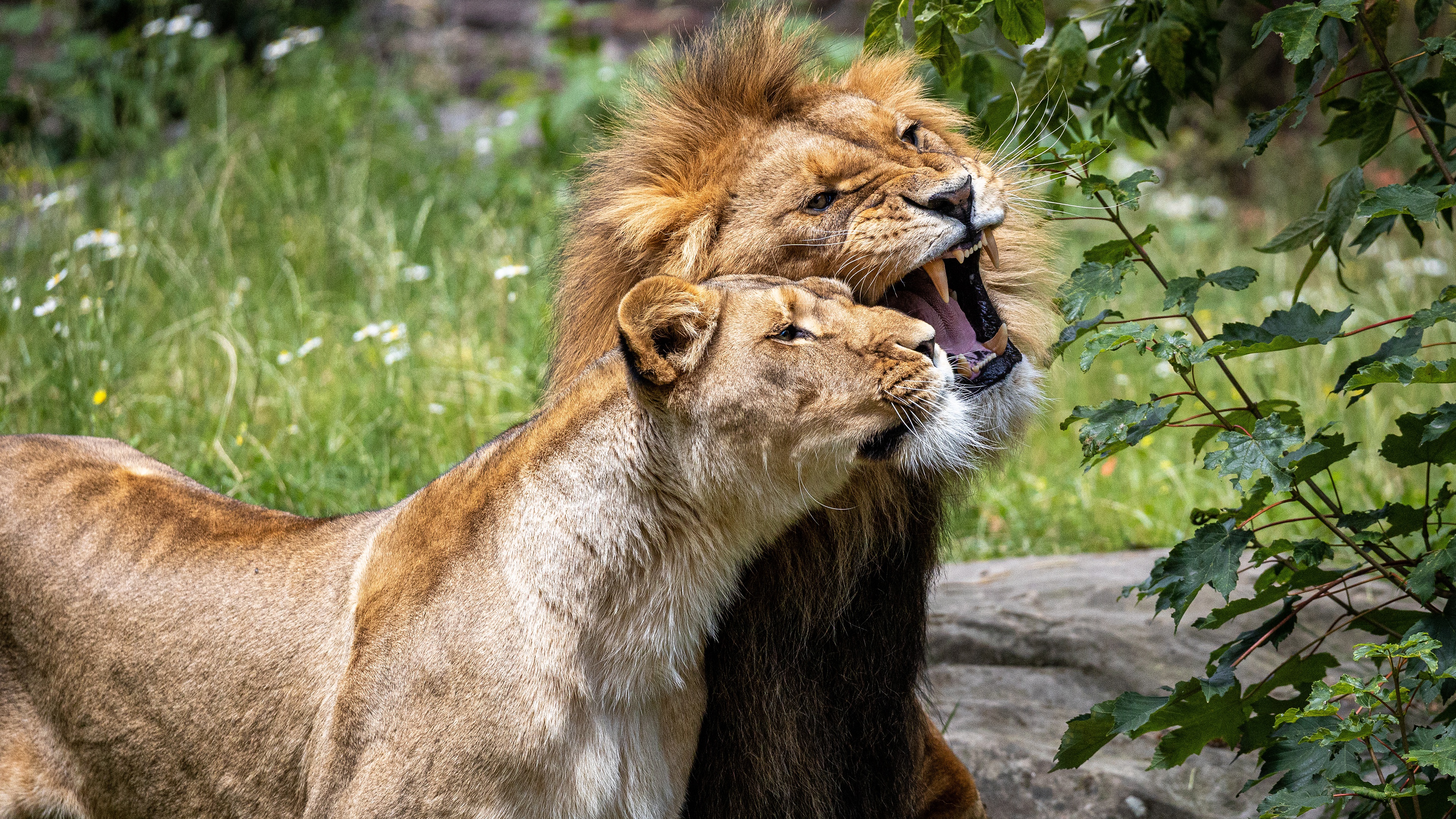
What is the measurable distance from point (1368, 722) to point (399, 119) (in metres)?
7.78

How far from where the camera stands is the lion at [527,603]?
92.6 inches

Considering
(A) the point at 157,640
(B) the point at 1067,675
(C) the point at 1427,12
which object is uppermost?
(C) the point at 1427,12

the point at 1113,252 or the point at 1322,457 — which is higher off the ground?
the point at 1113,252

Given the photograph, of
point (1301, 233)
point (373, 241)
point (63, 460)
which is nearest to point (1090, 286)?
point (1301, 233)

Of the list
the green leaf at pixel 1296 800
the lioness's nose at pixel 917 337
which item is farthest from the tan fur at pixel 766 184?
the green leaf at pixel 1296 800

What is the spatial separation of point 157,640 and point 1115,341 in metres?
2.08

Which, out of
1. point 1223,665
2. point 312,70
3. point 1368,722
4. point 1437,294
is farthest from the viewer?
point 312,70

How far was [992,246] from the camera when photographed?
9.18 ft

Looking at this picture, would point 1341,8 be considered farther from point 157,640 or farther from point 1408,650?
point 157,640

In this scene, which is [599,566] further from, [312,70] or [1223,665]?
[312,70]

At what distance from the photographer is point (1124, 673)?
3758 millimetres

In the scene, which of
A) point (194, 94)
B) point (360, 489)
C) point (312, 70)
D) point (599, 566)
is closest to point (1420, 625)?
point (599, 566)

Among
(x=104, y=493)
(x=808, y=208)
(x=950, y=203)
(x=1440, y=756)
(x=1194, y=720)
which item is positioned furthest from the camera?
(x=104, y=493)

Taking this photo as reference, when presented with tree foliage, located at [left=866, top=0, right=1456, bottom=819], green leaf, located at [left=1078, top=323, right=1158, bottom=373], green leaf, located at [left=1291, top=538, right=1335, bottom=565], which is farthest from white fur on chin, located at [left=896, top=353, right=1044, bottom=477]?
green leaf, located at [left=1291, top=538, right=1335, bottom=565]
